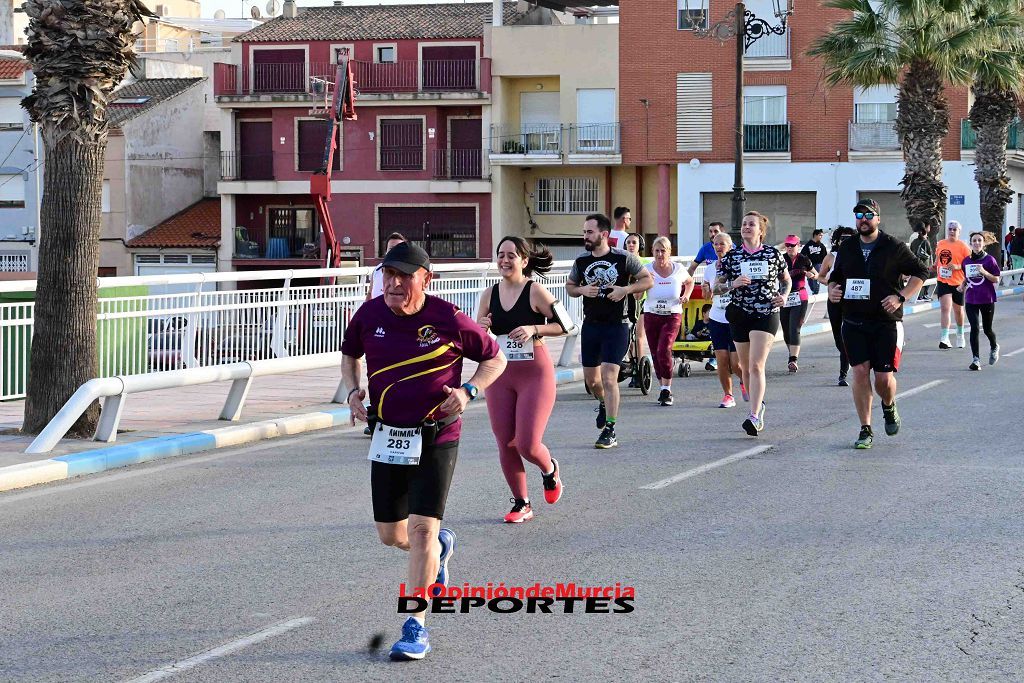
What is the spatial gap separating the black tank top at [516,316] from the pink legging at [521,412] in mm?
268

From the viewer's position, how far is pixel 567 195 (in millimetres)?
55312

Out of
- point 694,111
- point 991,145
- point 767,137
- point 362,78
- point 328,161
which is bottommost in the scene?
point 328,161

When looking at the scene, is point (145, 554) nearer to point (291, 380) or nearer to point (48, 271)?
point (48, 271)

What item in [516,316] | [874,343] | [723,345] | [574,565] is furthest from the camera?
[723,345]

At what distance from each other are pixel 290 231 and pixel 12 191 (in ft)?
35.9

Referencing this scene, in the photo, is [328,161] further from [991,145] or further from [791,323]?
[791,323]

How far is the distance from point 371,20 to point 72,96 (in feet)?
151

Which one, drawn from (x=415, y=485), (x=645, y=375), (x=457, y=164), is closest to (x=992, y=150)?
(x=457, y=164)

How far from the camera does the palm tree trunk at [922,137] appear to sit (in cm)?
3850

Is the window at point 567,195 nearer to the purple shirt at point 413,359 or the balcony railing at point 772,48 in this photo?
the balcony railing at point 772,48

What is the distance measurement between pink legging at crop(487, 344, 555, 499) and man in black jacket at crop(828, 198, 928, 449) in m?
3.73

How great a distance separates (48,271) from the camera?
12977mm

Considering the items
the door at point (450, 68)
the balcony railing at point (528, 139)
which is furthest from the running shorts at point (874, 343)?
the door at point (450, 68)

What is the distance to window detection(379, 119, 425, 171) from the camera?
2180 inches
